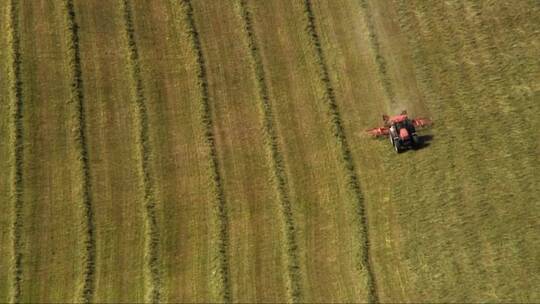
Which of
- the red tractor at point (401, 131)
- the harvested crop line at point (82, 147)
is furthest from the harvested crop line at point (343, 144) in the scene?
the harvested crop line at point (82, 147)

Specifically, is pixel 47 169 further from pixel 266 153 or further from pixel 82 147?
→ pixel 266 153

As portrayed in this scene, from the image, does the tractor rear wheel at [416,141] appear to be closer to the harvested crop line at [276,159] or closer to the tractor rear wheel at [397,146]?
the tractor rear wheel at [397,146]

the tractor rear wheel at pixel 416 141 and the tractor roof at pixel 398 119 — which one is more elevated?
the tractor roof at pixel 398 119

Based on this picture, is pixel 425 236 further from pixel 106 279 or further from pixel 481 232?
pixel 106 279

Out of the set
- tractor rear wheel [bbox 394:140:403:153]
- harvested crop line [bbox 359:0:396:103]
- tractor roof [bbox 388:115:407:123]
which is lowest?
tractor rear wheel [bbox 394:140:403:153]

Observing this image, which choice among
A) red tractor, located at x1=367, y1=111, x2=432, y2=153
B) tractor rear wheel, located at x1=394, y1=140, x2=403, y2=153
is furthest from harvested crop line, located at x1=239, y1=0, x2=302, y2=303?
tractor rear wheel, located at x1=394, y1=140, x2=403, y2=153

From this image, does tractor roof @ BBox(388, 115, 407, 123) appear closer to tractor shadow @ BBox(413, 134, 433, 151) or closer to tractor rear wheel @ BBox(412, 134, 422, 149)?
tractor rear wheel @ BBox(412, 134, 422, 149)

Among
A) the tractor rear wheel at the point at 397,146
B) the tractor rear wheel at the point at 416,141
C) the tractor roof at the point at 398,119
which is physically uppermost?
the tractor roof at the point at 398,119
